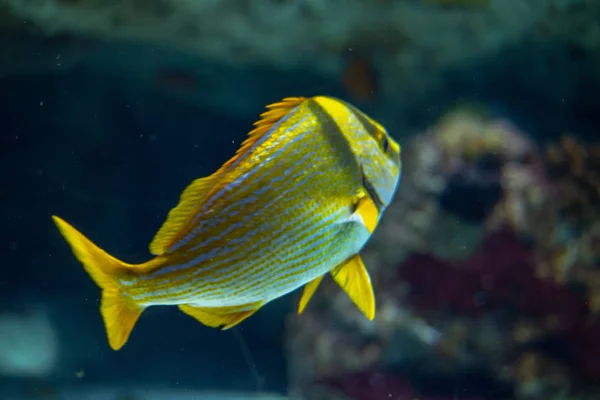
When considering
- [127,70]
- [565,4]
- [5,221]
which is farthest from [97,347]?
[565,4]

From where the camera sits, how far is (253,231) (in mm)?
1394

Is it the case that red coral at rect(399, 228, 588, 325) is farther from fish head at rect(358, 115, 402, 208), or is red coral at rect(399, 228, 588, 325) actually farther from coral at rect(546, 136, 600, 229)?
fish head at rect(358, 115, 402, 208)

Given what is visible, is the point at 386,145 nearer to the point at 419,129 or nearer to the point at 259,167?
the point at 259,167

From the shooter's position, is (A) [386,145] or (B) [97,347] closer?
(A) [386,145]

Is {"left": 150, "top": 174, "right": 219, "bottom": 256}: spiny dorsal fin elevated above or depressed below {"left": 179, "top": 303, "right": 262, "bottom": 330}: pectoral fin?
above

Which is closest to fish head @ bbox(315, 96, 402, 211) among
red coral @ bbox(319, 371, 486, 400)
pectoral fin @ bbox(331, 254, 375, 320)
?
pectoral fin @ bbox(331, 254, 375, 320)

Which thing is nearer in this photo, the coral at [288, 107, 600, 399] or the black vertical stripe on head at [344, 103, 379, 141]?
the black vertical stripe on head at [344, 103, 379, 141]

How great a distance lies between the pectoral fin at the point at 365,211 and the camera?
1.46 metres

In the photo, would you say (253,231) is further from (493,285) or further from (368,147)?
(493,285)

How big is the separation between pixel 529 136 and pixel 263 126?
3.21 metres

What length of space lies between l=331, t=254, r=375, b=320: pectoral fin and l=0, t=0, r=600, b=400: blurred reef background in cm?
191

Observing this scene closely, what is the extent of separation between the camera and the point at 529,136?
4.00 m

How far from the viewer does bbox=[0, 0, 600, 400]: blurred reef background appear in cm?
335

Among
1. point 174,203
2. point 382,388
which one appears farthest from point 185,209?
point 382,388
